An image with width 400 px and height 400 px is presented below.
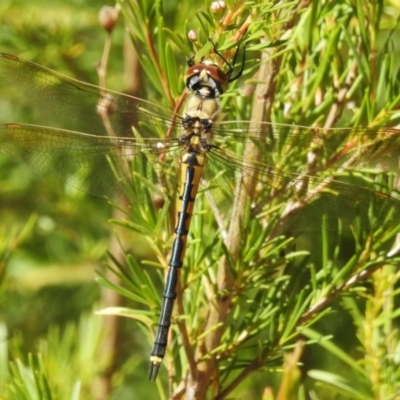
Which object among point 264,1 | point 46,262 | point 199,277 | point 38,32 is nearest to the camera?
point 264,1

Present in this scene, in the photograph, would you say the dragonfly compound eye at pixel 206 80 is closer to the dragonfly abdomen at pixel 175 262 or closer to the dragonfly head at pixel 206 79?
the dragonfly head at pixel 206 79

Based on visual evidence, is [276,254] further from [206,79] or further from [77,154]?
[77,154]

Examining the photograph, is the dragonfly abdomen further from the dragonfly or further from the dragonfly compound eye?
the dragonfly compound eye

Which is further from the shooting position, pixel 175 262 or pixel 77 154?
pixel 77 154

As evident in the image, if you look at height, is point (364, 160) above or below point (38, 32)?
below

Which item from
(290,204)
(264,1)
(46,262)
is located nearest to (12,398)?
(290,204)

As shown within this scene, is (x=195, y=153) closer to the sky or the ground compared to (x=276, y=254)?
closer to the sky

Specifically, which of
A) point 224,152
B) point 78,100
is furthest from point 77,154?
point 224,152

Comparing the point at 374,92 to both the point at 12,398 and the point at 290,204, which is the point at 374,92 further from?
the point at 12,398
